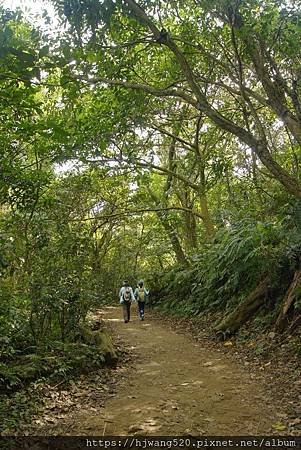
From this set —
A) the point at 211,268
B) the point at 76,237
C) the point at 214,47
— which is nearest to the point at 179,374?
the point at 76,237

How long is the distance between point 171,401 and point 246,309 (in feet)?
14.8

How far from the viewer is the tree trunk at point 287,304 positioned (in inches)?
337

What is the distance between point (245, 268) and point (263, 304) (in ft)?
4.25

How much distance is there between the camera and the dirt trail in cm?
519

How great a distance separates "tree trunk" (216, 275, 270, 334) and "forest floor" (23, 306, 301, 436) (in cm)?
108

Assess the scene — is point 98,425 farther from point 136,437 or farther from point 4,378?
point 4,378

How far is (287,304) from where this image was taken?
341 inches

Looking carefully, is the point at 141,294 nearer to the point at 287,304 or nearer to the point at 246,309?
the point at 246,309

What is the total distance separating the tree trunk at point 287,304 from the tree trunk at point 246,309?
101 centimetres

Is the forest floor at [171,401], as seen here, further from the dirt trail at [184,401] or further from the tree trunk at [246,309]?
the tree trunk at [246,309]

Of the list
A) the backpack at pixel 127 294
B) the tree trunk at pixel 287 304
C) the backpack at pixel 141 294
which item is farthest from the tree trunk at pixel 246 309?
the backpack at pixel 141 294

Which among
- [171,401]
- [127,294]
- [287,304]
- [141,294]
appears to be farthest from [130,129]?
[171,401]

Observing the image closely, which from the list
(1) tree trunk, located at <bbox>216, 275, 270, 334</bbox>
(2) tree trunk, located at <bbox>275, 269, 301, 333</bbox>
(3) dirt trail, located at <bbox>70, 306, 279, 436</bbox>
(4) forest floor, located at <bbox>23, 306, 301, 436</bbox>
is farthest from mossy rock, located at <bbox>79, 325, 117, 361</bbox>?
(2) tree trunk, located at <bbox>275, 269, 301, 333</bbox>

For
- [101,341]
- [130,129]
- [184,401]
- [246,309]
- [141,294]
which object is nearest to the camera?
[184,401]
